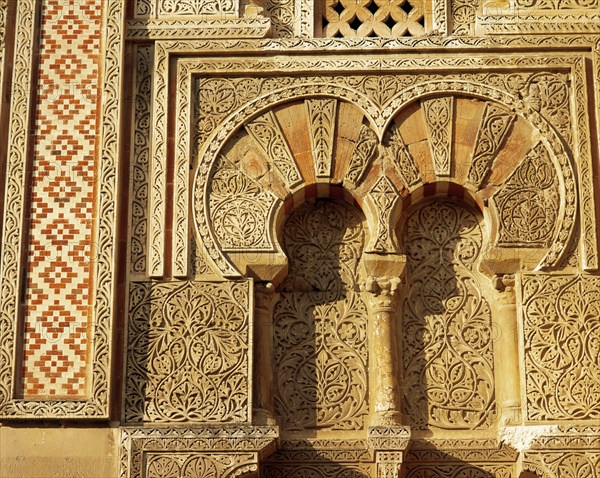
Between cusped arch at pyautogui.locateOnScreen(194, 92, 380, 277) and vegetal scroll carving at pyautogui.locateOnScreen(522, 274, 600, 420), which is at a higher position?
cusped arch at pyautogui.locateOnScreen(194, 92, 380, 277)

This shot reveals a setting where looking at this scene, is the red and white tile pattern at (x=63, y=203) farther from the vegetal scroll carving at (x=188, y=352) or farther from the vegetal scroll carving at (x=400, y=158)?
the vegetal scroll carving at (x=400, y=158)

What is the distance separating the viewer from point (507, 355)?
11.0 meters

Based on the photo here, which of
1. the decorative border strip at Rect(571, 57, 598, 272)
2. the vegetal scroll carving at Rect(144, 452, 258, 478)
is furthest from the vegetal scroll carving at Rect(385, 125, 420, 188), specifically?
the vegetal scroll carving at Rect(144, 452, 258, 478)

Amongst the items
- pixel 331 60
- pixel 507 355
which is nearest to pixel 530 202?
pixel 507 355

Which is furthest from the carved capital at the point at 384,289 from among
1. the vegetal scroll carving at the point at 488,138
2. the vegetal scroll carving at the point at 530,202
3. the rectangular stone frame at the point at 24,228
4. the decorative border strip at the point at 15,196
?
the decorative border strip at the point at 15,196

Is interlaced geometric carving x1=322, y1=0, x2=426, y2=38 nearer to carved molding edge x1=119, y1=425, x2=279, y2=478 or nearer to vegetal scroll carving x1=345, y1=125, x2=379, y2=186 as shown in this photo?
vegetal scroll carving x1=345, y1=125, x2=379, y2=186

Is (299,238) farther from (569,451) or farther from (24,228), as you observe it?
(569,451)

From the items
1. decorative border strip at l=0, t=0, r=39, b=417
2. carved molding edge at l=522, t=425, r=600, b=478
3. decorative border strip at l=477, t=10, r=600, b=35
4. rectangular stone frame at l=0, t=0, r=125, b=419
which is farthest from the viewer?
decorative border strip at l=477, t=10, r=600, b=35

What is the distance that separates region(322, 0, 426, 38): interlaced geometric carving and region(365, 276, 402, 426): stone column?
1852mm

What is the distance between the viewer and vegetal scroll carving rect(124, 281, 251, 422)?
10.8m

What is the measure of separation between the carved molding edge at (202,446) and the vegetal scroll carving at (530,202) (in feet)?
7.00

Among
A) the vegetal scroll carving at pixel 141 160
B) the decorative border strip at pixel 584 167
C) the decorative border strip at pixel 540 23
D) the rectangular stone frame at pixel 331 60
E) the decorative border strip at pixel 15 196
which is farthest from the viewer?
the decorative border strip at pixel 540 23

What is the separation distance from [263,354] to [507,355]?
5.41ft

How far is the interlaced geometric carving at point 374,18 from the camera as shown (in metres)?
11.8
